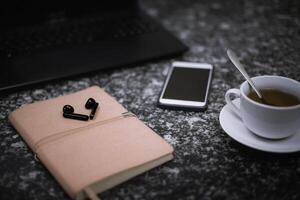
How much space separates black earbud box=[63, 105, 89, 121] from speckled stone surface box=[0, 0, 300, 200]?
0.25 ft

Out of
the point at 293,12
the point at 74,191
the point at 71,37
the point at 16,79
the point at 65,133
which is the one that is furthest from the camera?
the point at 293,12

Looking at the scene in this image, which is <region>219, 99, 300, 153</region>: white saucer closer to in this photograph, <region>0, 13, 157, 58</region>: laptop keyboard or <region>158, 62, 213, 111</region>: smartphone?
<region>158, 62, 213, 111</region>: smartphone

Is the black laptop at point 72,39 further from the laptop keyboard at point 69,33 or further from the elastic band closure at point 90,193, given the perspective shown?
the elastic band closure at point 90,193

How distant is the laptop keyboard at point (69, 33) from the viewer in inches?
31.7

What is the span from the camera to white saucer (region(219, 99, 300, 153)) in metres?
0.55

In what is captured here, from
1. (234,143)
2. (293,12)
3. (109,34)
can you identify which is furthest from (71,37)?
(293,12)

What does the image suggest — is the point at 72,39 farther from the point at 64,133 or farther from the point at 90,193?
the point at 90,193

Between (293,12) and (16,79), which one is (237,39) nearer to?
(293,12)

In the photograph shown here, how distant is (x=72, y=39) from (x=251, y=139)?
0.45 meters

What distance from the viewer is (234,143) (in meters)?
0.60

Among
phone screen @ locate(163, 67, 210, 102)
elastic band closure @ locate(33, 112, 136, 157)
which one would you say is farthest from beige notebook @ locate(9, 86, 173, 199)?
phone screen @ locate(163, 67, 210, 102)

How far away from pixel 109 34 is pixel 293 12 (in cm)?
52

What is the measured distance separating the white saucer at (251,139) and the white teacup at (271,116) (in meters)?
0.01

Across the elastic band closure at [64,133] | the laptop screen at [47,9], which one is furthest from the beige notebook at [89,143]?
the laptop screen at [47,9]
